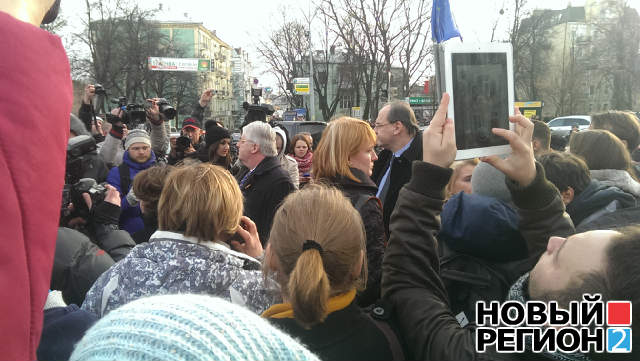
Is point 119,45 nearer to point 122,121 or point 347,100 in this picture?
point 347,100

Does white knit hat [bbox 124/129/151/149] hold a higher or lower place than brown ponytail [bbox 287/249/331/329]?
higher

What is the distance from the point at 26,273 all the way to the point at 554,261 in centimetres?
146

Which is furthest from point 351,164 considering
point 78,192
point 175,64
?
point 175,64

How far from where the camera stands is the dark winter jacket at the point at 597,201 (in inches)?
103

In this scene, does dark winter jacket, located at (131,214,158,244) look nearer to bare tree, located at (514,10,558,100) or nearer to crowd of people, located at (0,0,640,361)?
crowd of people, located at (0,0,640,361)

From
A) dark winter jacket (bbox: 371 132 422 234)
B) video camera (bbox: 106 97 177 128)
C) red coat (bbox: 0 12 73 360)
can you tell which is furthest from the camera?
video camera (bbox: 106 97 177 128)

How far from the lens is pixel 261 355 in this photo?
629 millimetres

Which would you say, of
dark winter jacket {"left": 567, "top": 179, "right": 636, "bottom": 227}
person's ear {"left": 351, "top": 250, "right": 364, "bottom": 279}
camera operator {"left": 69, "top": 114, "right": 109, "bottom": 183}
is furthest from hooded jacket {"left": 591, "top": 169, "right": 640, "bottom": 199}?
camera operator {"left": 69, "top": 114, "right": 109, "bottom": 183}

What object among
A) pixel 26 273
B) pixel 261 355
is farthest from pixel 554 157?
pixel 26 273

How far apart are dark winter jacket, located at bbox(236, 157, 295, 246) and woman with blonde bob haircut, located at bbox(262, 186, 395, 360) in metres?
2.12

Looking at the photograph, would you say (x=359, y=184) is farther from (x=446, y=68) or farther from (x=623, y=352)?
(x=623, y=352)

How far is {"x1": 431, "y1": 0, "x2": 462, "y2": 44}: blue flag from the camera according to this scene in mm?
2816

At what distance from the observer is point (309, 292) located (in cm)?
142

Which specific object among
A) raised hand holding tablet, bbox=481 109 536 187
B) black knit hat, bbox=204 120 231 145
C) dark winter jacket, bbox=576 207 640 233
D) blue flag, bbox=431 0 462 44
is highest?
blue flag, bbox=431 0 462 44
